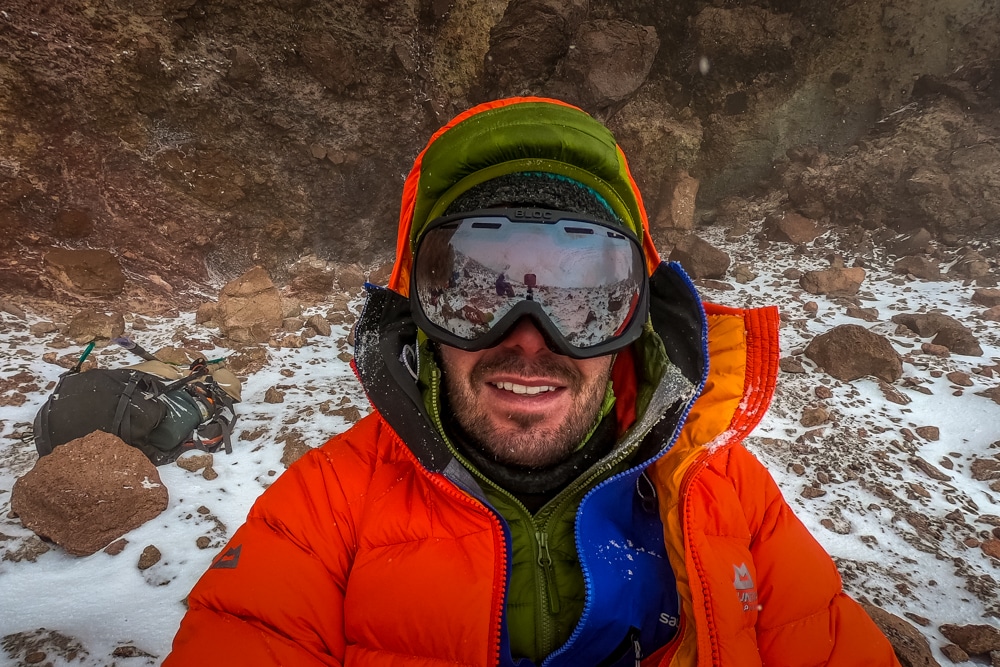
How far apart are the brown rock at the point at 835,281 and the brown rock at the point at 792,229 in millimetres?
1056

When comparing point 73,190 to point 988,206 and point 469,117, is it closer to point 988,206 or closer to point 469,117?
point 469,117

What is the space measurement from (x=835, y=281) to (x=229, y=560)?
6.60 m

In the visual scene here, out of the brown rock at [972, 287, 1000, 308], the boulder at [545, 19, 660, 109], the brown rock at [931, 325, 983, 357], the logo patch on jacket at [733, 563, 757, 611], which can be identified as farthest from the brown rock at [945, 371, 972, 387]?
the boulder at [545, 19, 660, 109]

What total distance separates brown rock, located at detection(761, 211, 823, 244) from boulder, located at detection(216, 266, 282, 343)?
265 inches

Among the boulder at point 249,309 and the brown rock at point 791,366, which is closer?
the brown rock at point 791,366

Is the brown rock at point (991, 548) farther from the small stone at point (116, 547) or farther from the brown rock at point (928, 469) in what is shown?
the small stone at point (116, 547)

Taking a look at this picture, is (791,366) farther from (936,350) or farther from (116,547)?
(116,547)

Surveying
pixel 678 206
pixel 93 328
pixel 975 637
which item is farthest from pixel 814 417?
pixel 93 328

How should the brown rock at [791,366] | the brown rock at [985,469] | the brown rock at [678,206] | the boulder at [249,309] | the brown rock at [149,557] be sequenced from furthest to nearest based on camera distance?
the brown rock at [678,206], the boulder at [249,309], the brown rock at [791,366], the brown rock at [985,469], the brown rock at [149,557]

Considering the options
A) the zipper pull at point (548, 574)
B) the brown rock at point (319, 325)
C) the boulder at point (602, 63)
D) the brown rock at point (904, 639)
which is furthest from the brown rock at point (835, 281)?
the zipper pull at point (548, 574)

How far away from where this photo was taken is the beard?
1330 millimetres

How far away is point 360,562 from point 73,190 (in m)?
5.06

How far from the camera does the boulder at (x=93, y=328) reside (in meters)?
4.14

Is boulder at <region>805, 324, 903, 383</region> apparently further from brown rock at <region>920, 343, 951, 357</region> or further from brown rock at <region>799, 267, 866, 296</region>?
brown rock at <region>799, 267, 866, 296</region>
